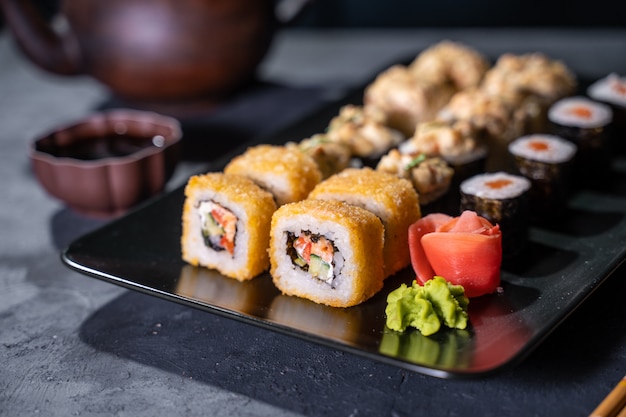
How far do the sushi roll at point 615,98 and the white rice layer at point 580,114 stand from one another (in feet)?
0.36

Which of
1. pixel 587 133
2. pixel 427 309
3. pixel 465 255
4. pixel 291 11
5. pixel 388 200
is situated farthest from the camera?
pixel 291 11

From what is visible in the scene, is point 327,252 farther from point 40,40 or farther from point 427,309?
point 40,40

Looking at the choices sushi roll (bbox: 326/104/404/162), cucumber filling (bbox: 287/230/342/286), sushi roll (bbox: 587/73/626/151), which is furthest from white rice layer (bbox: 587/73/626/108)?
cucumber filling (bbox: 287/230/342/286)

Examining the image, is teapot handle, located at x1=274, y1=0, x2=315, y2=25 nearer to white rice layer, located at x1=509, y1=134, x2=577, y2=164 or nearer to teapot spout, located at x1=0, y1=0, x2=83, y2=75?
teapot spout, located at x1=0, y1=0, x2=83, y2=75

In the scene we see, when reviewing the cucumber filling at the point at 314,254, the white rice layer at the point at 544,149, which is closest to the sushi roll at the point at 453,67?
the white rice layer at the point at 544,149

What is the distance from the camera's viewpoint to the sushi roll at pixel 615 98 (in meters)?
2.94

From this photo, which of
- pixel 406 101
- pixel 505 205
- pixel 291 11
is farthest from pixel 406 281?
pixel 291 11

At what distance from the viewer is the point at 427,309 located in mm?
1781

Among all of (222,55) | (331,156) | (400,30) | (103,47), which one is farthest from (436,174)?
(400,30)

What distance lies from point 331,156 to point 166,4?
1.00 meters

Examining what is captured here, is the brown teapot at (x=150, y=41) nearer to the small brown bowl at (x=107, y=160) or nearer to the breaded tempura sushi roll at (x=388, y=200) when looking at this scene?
the small brown bowl at (x=107, y=160)

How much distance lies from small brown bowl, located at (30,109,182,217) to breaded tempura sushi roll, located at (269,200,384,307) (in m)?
0.70

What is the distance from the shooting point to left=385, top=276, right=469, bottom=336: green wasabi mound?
1.78m

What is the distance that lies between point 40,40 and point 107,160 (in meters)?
0.90
